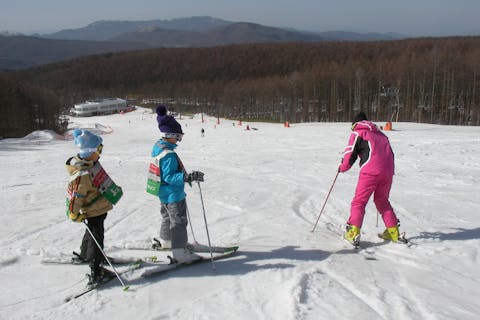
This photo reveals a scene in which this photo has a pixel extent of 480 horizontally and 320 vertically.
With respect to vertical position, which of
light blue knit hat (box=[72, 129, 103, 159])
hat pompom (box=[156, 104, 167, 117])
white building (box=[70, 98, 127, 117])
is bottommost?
white building (box=[70, 98, 127, 117])

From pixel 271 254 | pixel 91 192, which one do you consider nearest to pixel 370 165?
pixel 271 254

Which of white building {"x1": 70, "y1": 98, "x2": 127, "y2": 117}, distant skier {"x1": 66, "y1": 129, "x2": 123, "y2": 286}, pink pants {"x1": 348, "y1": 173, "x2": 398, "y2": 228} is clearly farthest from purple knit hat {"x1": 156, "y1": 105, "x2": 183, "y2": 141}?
white building {"x1": 70, "y1": 98, "x2": 127, "y2": 117}

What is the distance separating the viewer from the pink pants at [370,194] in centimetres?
495

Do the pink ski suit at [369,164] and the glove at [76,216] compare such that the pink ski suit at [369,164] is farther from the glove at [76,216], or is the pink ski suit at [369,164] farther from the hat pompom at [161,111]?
the glove at [76,216]

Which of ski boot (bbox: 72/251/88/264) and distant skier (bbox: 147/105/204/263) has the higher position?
distant skier (bbox: 147/105/204/263)

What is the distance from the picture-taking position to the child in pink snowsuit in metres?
4.91

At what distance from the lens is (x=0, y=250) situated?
5.02 metres

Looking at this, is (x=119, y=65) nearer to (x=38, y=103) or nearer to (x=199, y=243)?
(x=38, y=103)

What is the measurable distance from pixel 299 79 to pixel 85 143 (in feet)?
266

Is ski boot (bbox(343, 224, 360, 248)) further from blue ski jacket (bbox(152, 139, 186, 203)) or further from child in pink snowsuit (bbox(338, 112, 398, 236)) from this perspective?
blue ski jacket (bbox(152, 139, 186, 203))

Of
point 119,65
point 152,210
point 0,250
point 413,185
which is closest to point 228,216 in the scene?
point 152,210

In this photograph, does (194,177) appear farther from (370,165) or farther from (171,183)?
(370,165)

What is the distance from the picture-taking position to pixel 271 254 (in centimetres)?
487

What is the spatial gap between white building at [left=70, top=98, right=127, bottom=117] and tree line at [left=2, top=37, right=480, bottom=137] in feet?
19.4
